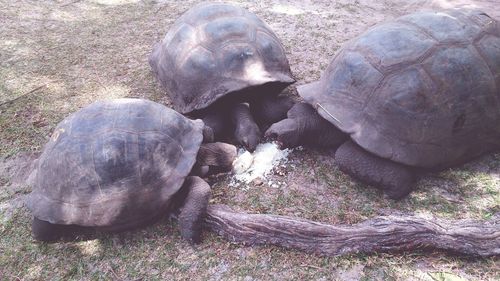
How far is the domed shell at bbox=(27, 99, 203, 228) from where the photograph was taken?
2.84 meters

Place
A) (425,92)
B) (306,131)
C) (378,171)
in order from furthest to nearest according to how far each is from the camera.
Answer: (306,131) < (378,171) < (425,92)

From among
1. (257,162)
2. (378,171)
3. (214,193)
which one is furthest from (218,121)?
(378,171)

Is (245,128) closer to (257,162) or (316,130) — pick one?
(257,162)

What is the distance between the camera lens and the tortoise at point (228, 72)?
370 cm

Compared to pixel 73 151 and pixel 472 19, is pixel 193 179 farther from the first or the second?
pixel 472 19

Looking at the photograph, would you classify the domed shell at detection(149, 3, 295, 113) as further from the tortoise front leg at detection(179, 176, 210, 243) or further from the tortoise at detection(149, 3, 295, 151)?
the tortoise front leg at detection(179, 176, 210, 243)

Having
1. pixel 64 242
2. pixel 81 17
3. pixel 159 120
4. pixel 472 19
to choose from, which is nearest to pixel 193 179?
pixel 159 120

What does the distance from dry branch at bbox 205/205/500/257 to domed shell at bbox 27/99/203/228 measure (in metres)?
0.69

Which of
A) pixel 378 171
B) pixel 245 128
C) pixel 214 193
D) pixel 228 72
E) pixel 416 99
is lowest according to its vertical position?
pixel 214 193

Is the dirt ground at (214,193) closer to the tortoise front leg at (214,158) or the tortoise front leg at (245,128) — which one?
the tortoise front leg at (214,158)

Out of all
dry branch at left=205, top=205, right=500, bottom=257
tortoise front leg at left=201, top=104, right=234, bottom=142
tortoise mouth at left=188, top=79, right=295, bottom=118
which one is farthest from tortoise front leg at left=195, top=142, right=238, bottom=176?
dry branch at left=205, top=205, right=500, bottom=257

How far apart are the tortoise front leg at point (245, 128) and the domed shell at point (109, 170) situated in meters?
0.71

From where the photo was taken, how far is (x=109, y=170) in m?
2.83

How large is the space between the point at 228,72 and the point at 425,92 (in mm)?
1723
